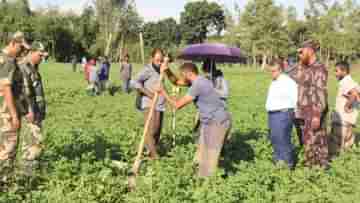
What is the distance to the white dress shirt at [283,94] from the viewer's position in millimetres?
6656

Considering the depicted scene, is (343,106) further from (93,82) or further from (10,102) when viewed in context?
(93,82)

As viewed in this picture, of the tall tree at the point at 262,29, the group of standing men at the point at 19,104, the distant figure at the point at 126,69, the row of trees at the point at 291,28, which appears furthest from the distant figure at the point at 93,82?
the tall tree at the point at 262,29

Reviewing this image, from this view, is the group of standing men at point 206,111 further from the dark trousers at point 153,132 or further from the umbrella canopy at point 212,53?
the umbrella canopy at point 212,53

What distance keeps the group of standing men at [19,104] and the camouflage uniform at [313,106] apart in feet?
12.9

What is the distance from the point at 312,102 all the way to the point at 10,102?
14.4 ft

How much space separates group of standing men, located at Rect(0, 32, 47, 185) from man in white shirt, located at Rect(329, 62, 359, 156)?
5109mm

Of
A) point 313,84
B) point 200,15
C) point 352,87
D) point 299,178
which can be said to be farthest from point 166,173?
point 200,15

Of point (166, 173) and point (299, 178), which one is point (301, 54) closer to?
point (299, 178)

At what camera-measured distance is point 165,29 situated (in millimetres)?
91438

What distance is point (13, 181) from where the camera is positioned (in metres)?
5.60

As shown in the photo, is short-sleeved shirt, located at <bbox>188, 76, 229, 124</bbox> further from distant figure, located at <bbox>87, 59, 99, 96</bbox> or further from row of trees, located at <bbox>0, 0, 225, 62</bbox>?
row of trees, located at <bbox>0, 0, 225, 62</bbox>

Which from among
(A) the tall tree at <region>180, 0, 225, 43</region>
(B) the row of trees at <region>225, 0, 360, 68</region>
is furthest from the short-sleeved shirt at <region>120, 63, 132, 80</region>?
(A) the tall tree at <region>180, 0, 225, 43</region>

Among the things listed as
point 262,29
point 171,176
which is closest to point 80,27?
point 262,29

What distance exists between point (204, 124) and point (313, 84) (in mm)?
2078
